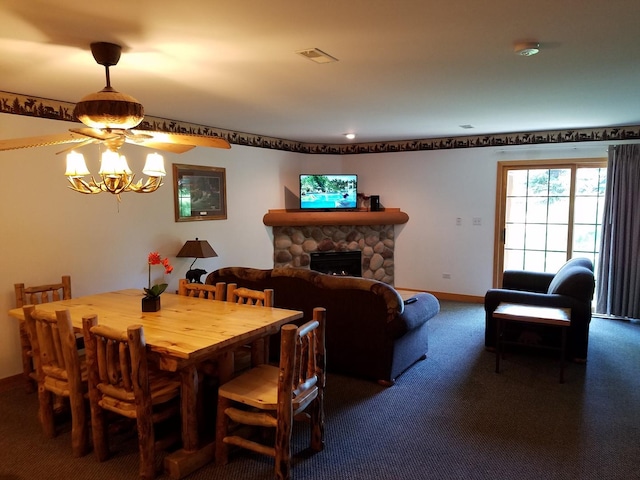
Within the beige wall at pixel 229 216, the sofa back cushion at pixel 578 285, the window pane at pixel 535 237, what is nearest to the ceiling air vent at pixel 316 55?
the beige wall at pixel 229 216

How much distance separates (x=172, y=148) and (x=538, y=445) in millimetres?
3120

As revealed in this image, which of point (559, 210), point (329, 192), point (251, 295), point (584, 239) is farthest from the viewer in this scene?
point (329, 192)

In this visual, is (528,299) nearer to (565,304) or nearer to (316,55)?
(565,304)

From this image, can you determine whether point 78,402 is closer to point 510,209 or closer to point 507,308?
point 507,308

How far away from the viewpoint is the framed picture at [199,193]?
5109 millimetres

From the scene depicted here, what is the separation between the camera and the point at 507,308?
405 centimetres

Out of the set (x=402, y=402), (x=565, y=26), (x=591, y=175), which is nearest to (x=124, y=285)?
(x=402, y=402)

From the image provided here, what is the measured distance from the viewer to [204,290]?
367 centimetres

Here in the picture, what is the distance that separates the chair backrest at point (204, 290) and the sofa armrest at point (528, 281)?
3400mm

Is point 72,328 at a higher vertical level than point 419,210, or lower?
lower

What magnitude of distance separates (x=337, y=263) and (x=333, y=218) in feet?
2.48

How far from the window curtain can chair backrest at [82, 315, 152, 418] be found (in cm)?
551

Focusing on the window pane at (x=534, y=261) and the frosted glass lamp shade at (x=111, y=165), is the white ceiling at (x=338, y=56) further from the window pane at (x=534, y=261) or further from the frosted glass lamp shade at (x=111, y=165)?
the window pane at (x=534, y=261)

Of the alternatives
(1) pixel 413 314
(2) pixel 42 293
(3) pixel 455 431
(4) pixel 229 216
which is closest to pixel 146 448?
(3) pixel 455 431
